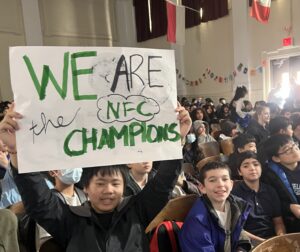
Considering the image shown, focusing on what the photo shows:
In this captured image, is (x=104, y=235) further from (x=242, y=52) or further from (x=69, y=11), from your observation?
(x=69, y=11)

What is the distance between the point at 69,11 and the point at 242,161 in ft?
34.1

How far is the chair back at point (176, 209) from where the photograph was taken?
1.73m

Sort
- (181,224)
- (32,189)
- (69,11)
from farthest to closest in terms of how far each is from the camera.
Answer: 1. (69,11)
2. (181,224)
3. (32,189)

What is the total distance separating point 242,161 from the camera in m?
2.23

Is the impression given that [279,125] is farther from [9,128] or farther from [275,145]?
[9,128]

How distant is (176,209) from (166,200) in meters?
0.48

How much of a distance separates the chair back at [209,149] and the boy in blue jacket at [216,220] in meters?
2.05

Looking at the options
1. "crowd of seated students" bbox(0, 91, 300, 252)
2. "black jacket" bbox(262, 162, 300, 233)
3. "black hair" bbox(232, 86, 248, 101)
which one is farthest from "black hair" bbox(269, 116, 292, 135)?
"black hair" bbox(232, 86, 248, 101)

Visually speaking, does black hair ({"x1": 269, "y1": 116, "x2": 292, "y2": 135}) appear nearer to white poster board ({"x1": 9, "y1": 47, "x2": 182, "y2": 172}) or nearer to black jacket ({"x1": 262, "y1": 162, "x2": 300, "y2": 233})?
black jacket ({"x1": 262, "y1": 162, "x2": 300, "y2": 233})

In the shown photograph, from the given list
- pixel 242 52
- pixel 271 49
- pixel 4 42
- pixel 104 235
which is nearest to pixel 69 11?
pixel 4 42

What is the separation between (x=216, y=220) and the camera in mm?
1586

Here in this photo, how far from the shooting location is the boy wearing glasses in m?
2.08

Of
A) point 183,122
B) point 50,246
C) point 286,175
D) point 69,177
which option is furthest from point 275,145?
point 50,246

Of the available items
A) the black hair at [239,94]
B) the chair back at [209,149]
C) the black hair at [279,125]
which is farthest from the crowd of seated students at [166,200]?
the black hair at [239,94]
